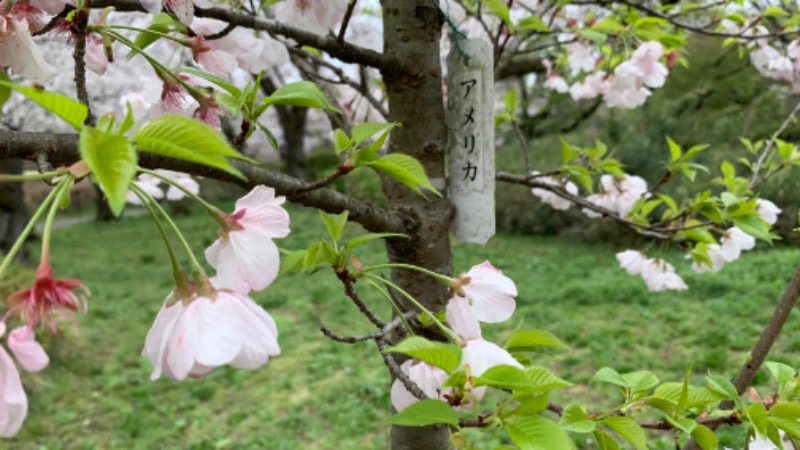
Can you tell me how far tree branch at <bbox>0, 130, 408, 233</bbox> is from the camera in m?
0.50

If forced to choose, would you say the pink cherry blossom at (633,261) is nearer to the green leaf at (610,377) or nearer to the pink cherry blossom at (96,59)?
the green leaf at (610,377)

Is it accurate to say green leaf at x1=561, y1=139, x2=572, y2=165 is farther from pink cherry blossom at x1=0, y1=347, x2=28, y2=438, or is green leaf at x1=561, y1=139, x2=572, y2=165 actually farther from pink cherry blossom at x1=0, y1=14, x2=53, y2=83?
pink cherry blossom at x1=0, y1=347, x2=28, y2=438

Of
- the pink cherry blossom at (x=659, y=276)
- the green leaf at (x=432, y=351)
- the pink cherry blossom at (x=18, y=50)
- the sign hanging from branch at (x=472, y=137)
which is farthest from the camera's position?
the pink cherry blossom at (x=659, y=276)

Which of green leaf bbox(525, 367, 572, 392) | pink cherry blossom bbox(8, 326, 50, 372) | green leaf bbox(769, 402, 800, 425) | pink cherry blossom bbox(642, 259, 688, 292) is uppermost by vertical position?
pink cherry blossom bbox(8, 326, 50, 372)

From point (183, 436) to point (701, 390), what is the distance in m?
2.50

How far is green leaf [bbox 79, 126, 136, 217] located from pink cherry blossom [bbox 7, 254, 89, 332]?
77mm

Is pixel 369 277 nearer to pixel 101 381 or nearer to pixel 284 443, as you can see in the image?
pixel 284 443

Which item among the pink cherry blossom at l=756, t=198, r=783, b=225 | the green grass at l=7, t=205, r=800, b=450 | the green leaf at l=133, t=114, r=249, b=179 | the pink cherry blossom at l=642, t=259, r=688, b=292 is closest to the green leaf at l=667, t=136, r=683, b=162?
the pink cherry blossom at l=756, t=198, r=783, b=225

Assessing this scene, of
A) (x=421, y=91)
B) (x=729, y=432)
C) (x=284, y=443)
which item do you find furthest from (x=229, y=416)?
(x=421, y=91)

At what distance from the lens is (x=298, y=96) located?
54 centimetres

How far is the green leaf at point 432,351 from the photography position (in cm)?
47

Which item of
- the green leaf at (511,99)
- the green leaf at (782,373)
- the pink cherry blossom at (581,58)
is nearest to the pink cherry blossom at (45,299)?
the green leaf at (782,373)

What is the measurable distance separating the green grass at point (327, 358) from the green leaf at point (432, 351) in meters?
1.58

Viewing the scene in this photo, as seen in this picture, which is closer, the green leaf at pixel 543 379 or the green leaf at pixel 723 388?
the green leaf at pixel 543 379
